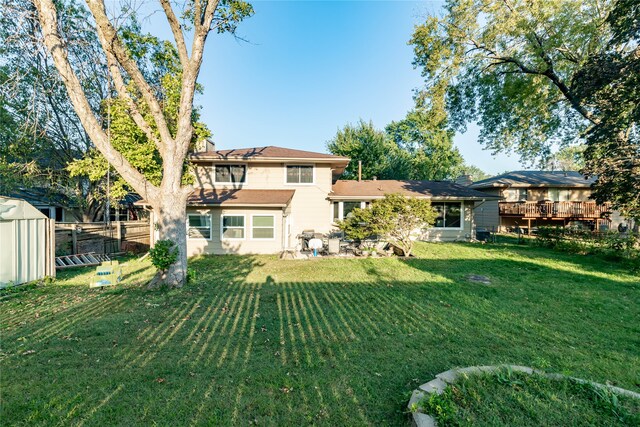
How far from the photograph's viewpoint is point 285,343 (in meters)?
4.15

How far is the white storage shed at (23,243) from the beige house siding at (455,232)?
16.5 m

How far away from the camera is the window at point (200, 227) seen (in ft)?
43.0

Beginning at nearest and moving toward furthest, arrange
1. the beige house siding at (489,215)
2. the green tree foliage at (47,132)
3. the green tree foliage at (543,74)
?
the green tree foliage at (543,74)
the green tree foliage at (47,132)
the beige house siding at (489,215)

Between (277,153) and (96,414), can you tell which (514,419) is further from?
(277,153)

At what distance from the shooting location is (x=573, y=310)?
5.65 metres

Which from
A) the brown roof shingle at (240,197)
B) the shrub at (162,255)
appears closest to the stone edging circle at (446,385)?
the shrub at (162,255)

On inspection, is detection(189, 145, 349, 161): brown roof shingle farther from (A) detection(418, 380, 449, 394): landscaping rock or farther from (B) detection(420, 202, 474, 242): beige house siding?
(A) detection(418, 380, 449, 394): landscaping rock

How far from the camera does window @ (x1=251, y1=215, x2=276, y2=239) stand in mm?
13094

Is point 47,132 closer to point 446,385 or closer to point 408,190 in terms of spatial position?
point 408,190

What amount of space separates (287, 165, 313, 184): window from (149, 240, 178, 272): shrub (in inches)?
333

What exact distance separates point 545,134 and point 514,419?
20709mm

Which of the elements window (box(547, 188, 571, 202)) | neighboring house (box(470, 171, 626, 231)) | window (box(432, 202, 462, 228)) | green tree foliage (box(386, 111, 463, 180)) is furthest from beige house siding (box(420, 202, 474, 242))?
green tree foliage (box(386, 111, 463, 180))

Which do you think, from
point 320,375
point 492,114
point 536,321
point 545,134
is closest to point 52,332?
point 320,375

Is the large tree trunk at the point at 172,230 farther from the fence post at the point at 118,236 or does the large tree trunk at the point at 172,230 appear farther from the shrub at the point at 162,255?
the fence post at the point at 118,236
